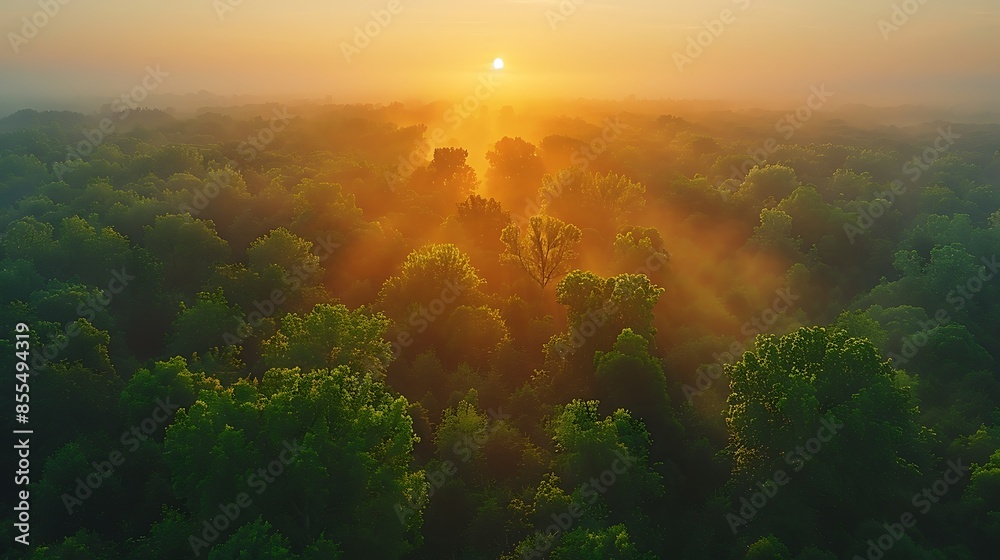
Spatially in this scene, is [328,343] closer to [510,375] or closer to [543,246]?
[510,375]

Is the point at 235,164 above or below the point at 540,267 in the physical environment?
above

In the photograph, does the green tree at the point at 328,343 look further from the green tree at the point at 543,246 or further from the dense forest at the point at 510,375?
the green tree at the point at 543,246

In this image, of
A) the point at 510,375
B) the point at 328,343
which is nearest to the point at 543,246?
the point at 510,375

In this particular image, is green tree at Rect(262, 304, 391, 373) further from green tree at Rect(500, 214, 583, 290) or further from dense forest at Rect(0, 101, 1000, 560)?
green tree at Rect(500, 214, 583, 290)

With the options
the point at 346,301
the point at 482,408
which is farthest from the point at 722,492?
A: the point at 346,301

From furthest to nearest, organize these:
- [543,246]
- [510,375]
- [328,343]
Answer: [543,246] → [510,375] → [328,343]

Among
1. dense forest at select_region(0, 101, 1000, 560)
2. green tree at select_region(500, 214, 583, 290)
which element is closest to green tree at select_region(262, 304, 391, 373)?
dense forest at select_region(0, 101, 1000, 560)

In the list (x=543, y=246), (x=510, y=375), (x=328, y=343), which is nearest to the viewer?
(x=328, y=343)

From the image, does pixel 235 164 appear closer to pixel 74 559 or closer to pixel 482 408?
pixel 482 408
